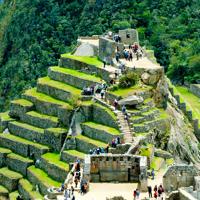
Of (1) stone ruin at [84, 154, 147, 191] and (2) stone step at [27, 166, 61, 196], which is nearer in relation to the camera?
(1) stone ruin at [84, 154, 147, 191]

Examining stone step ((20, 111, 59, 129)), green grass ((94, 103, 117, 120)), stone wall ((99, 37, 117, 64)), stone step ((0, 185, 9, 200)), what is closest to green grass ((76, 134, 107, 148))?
green grass ((94, 103, 117, 120))

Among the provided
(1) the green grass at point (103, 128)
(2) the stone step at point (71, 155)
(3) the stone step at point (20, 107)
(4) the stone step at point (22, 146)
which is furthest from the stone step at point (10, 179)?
(1) the green grass at point (103, 128)

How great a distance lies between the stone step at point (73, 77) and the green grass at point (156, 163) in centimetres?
1554

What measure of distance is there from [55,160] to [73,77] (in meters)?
10.1

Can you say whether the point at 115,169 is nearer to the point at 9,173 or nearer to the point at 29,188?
the point at 29,188

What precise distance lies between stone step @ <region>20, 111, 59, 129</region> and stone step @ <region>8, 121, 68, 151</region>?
45 cm

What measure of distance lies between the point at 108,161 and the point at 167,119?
25.0 metres

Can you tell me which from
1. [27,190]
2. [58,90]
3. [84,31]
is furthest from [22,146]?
[84,31]

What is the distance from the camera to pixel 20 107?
281 ft

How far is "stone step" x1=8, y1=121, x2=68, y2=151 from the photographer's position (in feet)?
254

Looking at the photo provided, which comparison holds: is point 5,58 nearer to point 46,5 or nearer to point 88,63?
point 46,5

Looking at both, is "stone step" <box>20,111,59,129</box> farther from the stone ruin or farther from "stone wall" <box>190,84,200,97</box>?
"stone wall" <box>190,84,200,97</box>

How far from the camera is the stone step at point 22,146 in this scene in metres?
78.5

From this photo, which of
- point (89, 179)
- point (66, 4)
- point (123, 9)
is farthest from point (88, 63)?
point (66, 4)
